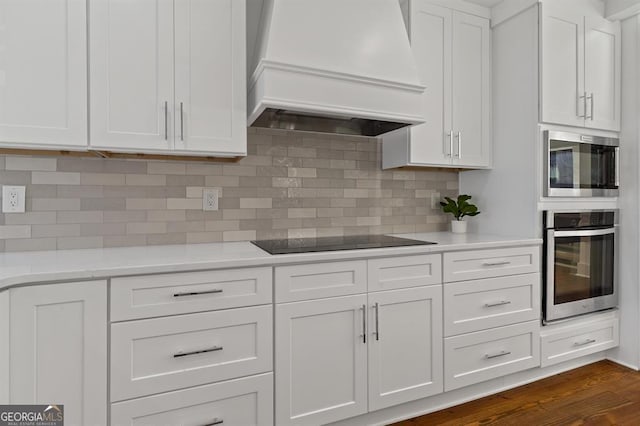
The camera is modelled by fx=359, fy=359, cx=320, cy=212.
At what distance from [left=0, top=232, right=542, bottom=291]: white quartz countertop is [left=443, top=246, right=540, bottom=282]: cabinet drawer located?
2.2 inches

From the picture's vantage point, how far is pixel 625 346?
2605 mm

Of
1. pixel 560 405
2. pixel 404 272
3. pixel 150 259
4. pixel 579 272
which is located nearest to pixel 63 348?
pixel 150 259

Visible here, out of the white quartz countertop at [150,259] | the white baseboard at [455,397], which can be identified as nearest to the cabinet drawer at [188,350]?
the white quartz countertop at [150,259]

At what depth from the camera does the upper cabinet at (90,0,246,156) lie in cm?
161

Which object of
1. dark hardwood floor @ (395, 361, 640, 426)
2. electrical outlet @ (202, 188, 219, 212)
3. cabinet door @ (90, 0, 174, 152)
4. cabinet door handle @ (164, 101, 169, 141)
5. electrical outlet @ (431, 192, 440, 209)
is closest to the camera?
cabinet door @ (90, 0, 174, 152)

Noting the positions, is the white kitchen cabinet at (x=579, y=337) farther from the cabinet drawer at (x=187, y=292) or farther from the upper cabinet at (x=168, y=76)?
the upper cabinet at (x=168, y=76)

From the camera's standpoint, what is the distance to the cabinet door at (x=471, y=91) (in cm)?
246

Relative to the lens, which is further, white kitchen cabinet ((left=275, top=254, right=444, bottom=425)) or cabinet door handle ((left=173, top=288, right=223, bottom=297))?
white kitchen cabinet ((left=275, top=254, right=444, bottom=425))

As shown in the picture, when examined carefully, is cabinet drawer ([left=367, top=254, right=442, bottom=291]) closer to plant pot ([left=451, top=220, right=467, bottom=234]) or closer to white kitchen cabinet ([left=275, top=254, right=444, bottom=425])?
white kitchen cabinet ([left=275, top=254, right=444, bottom=425])

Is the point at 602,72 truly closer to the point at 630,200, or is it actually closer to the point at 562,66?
the point at 562,66

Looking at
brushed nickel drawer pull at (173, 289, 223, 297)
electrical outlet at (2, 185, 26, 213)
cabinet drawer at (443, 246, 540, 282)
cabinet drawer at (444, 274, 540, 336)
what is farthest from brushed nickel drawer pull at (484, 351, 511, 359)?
electrical outlet at (2, 185, 26, 213)

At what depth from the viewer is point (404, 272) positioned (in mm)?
1895

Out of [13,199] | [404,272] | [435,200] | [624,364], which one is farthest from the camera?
Answer: [435,200]

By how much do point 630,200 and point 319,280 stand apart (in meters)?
2.41
